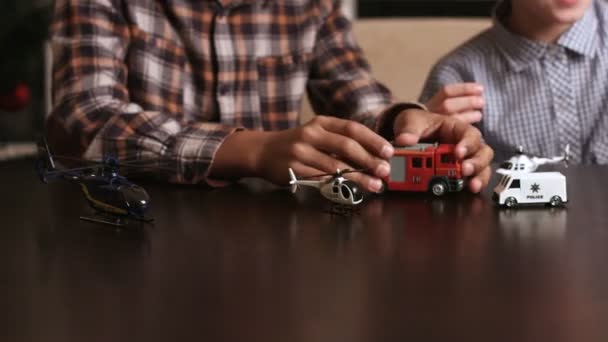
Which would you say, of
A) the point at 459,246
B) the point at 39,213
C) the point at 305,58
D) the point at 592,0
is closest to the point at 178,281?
the point at 459,246

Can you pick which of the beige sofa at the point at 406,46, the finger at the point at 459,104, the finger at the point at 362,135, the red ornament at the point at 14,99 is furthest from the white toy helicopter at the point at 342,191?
the red ornament at the point at 14,99

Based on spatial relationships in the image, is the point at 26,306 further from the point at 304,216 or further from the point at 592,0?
the point at 592,0

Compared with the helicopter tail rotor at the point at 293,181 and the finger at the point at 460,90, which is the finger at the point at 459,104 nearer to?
the finger at the point at 460,90

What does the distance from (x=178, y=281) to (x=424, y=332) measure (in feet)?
0.59

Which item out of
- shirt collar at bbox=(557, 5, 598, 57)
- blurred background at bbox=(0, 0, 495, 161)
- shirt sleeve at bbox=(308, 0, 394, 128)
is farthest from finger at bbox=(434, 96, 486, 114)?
blurred background at bbox=(0, 0, 495, 161)

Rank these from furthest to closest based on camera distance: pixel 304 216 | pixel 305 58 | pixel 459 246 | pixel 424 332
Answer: pixel 305 58 → pixel 304 216 → pixel 459 246 → pixel 424 332

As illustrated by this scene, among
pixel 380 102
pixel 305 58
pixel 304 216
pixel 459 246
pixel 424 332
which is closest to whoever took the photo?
pixel 424 332

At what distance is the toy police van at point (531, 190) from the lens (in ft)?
2.78

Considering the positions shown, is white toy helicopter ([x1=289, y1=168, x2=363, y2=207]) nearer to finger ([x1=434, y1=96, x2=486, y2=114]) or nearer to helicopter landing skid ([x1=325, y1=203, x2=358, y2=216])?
helicopter landing skid ([x1=325, y1=203, x2=358, y2=216])

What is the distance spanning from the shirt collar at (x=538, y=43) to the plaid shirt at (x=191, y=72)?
0.93 feet

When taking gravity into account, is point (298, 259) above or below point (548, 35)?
below

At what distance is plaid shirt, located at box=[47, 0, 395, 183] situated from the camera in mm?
1210

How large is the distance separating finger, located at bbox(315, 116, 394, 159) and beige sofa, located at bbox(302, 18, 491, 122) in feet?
3.14

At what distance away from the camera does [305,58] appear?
1.54 meters
